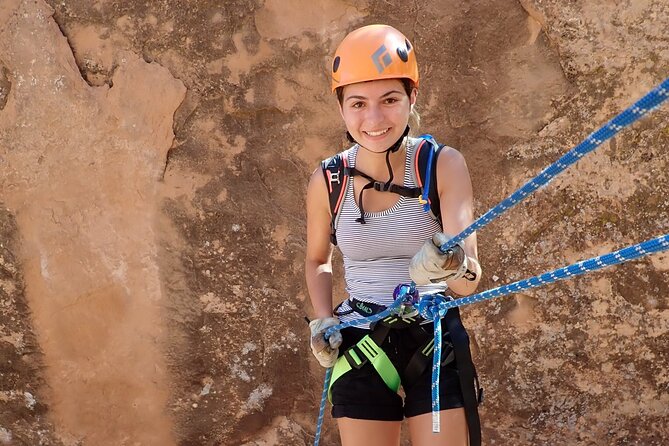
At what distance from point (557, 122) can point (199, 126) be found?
5.61 feet

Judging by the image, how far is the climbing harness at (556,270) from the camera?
1899mm

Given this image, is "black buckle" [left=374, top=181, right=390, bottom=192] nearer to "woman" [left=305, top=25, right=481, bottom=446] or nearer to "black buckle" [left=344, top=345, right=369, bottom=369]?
"woman" [left=305, top=25, right=481, bottom=446]

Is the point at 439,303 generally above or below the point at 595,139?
below

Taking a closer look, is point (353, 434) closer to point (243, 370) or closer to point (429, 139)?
point (429, 139)

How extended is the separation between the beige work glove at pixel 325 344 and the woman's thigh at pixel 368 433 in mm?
214

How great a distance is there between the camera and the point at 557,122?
407cm

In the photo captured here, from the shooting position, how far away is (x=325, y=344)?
9.45ft

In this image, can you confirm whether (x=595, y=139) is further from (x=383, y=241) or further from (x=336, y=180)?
(x=336, y=180)

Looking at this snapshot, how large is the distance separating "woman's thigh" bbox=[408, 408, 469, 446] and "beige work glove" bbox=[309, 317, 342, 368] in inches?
14.0

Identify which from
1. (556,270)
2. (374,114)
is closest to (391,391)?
(556,270)

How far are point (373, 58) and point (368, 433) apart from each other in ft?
3.88

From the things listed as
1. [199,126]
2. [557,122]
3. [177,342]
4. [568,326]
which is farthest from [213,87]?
[568,326]

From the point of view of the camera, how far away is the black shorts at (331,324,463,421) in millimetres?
2727

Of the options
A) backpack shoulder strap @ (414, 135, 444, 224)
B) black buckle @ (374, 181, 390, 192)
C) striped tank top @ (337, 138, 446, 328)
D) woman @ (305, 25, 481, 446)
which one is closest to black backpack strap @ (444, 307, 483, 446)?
woman @ (305, 25, 481, 446)
